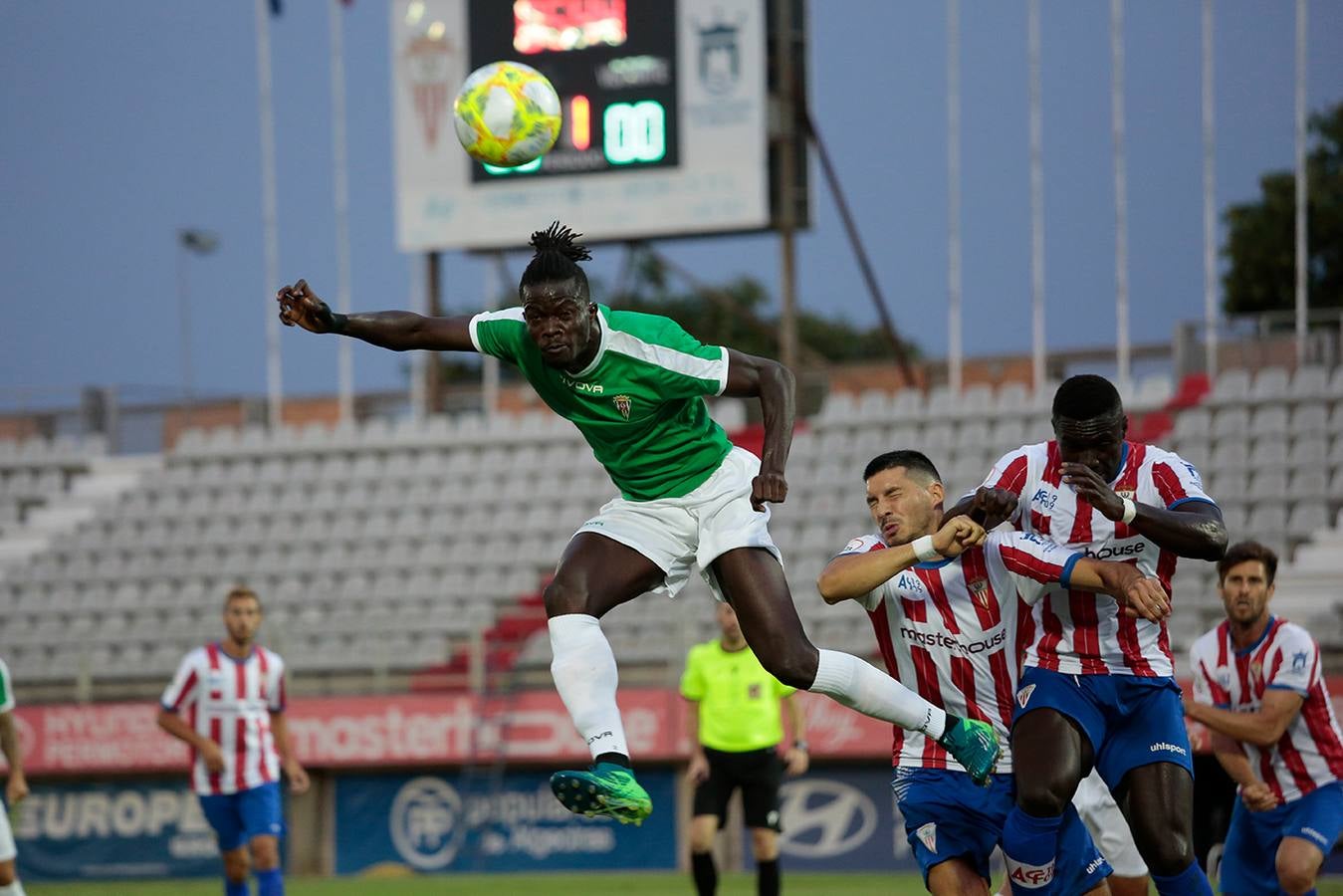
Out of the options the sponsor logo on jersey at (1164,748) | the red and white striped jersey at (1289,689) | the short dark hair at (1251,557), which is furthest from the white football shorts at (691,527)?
the red and white striped jersey at (1289,689)

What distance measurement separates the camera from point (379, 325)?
A: 6855 millimetres

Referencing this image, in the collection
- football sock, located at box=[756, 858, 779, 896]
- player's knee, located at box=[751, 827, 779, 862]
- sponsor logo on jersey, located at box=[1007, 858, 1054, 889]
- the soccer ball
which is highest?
the soccer ball

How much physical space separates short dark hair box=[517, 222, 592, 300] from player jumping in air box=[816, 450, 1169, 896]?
1.37 meters

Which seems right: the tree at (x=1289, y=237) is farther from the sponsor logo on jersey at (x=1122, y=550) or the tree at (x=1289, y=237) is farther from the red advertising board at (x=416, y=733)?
the sponsor logo on jersey at (x=1122, y=550)

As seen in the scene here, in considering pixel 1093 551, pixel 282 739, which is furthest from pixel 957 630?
pixel 282 739

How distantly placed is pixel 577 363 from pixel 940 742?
196cm

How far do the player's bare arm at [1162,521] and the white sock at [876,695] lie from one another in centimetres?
102

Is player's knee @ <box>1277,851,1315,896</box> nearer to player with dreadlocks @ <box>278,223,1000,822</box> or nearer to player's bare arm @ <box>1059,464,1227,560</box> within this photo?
player with dreadlocks @ <box>278,223,1000,822</box>

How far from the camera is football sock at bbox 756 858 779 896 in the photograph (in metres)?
11.7

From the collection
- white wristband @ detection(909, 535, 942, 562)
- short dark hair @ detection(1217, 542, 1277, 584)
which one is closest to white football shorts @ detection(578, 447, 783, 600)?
white wristband @ detection(909, 535, 942, 562)

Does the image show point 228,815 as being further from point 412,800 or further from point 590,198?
point 590,198

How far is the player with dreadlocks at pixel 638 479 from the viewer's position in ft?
21.8

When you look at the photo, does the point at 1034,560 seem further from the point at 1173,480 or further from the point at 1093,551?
the point at 1173,480

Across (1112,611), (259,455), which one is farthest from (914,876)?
(259,455)
